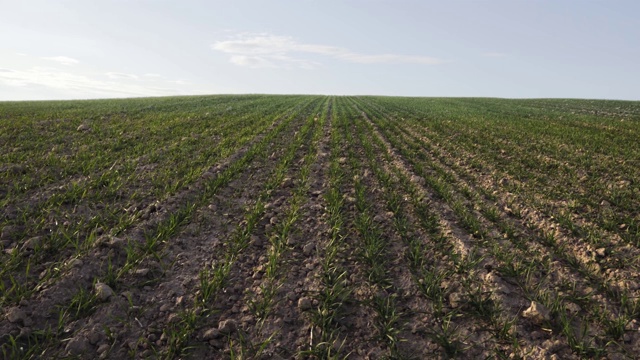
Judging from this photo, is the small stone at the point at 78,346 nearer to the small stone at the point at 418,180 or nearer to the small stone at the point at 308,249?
the small stone at the point at 308,249

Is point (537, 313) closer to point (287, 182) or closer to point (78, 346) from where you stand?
point (78, 346)

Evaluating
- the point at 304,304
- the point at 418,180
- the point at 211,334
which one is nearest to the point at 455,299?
the point at 304,304

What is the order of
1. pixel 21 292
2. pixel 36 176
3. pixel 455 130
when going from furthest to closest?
pixel 455 130
pixel 36 176
pixel 21 292

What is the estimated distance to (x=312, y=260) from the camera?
4.32 metres

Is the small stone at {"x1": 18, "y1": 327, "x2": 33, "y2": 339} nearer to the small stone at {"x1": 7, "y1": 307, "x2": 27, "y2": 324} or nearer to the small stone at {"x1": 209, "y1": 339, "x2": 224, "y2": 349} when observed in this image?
the small stone at {"x1": 7, "y1": 307, "x2": 27, "y2": 324}

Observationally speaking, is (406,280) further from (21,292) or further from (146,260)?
(21,292)

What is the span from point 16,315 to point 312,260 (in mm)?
2927

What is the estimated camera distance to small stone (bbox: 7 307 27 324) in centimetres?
299

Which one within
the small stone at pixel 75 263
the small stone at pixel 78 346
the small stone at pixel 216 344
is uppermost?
the small stone at pixel 75 263

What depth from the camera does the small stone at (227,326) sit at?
10.1ft

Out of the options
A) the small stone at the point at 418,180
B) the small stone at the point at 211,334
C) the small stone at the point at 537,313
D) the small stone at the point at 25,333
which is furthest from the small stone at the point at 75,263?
Answer: the small stone at the point at 418,180

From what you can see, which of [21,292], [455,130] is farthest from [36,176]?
[455,130]

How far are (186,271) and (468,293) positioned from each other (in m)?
3.18

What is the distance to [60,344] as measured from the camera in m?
2.85
